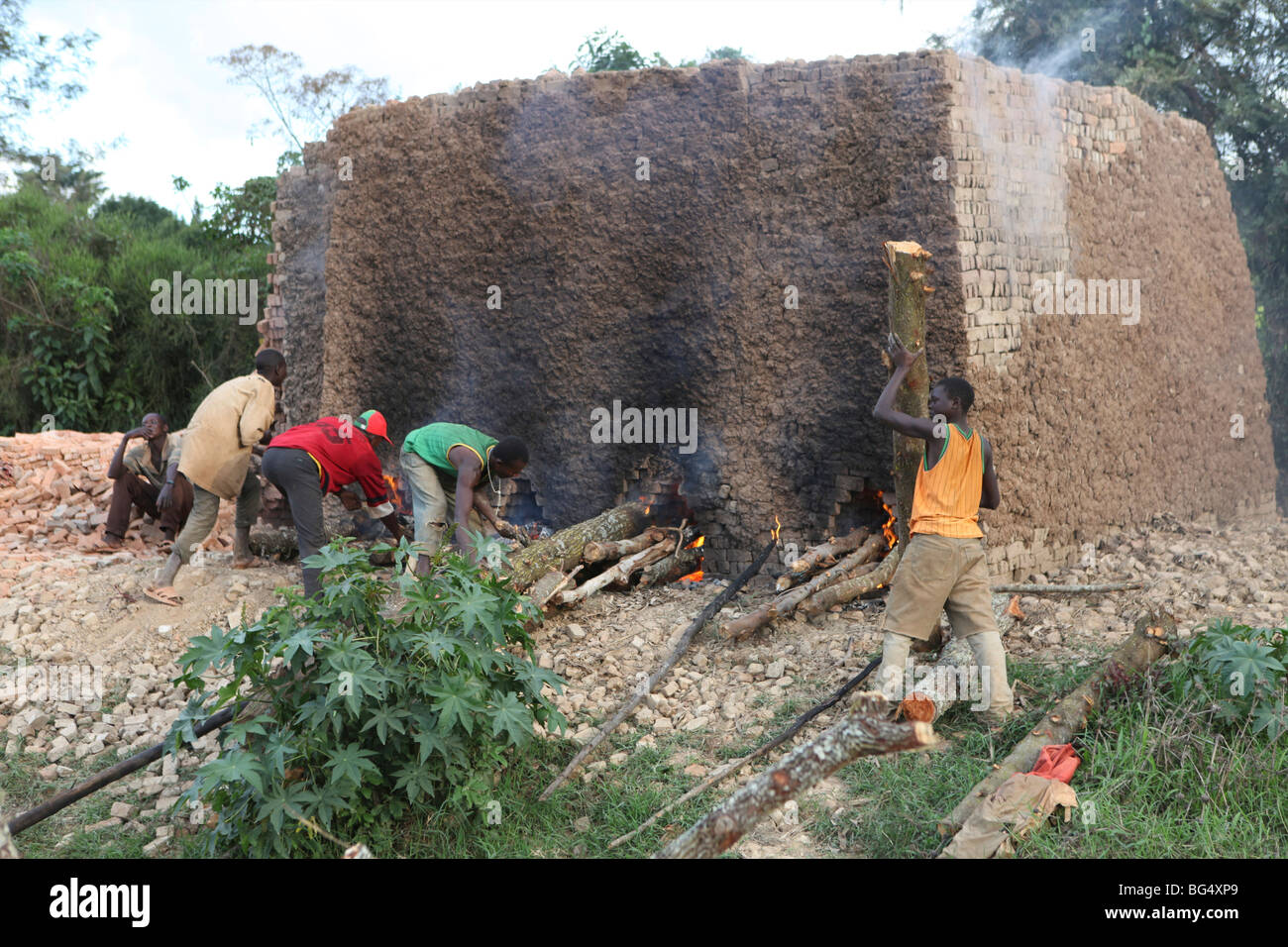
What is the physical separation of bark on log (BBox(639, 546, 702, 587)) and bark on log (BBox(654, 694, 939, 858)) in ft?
10.9

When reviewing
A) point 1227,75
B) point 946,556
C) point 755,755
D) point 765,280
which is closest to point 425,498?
point 765,280

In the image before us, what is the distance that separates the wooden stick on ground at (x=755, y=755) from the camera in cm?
363

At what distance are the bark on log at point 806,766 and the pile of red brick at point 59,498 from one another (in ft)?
19.7

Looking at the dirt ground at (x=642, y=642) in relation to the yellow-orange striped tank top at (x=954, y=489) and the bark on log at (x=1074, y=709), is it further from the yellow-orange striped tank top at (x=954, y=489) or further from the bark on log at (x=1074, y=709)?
the yellow-orange striped tank top at (x=954, y=489)

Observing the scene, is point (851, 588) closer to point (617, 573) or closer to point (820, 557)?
point (820, 557)

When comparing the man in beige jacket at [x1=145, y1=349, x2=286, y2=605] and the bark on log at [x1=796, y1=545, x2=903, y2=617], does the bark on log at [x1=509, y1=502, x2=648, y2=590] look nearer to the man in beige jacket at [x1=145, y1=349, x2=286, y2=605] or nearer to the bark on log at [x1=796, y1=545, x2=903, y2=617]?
the bark on log at [x1=796, y1=545, x2=903, y2=617]

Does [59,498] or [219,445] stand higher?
[219,445]

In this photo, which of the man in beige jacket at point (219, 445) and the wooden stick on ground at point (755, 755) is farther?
the man in beige jacket at point (219, 445)

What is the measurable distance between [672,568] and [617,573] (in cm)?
49

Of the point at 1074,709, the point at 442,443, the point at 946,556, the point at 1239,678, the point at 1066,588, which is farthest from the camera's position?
the point at 442,443

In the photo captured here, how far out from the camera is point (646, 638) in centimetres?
514

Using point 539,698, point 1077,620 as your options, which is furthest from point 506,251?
point 1077,620

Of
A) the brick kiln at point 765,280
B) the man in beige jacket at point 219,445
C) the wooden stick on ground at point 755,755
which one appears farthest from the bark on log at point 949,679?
the man in beige jacket at point 219,445

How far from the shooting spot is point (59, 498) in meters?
8.74
